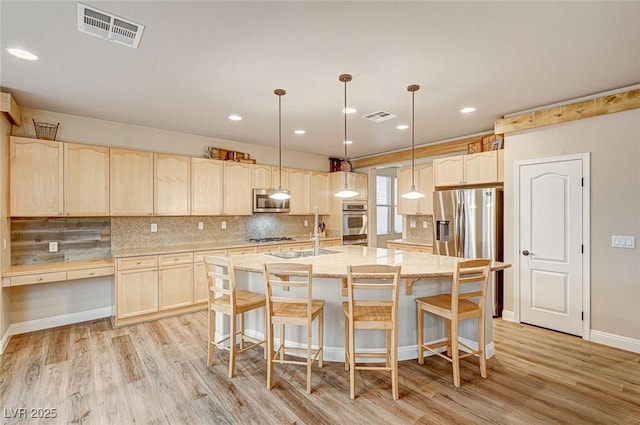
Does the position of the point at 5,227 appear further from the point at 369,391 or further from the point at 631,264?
the point at 631,264

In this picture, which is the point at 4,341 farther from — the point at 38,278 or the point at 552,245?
the point at 552,245

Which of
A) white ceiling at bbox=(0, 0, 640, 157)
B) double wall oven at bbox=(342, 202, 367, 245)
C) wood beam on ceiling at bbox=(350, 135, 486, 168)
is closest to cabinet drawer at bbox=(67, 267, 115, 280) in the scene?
white ceiling at bbox=(0, 0, 640, 157)

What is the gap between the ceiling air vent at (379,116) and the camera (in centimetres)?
398

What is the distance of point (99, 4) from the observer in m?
1.91

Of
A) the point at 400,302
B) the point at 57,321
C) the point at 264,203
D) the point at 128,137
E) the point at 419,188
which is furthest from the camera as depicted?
the point at 419,188

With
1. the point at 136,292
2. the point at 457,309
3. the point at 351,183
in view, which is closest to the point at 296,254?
the point at 457,309

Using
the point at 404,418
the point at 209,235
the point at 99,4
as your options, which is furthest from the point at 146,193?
the point at 404,418

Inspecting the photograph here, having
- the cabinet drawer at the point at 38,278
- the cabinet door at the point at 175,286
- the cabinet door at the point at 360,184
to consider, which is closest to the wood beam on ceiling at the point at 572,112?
the cabinet door at the point at 360,184

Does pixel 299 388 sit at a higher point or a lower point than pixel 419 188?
lower

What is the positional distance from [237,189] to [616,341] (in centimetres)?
528

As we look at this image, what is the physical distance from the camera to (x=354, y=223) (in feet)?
22.0

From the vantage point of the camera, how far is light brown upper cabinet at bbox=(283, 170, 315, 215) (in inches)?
241

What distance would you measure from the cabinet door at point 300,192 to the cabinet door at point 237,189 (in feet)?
3.00

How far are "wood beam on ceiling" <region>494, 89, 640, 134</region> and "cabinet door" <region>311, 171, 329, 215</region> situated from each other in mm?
3376
